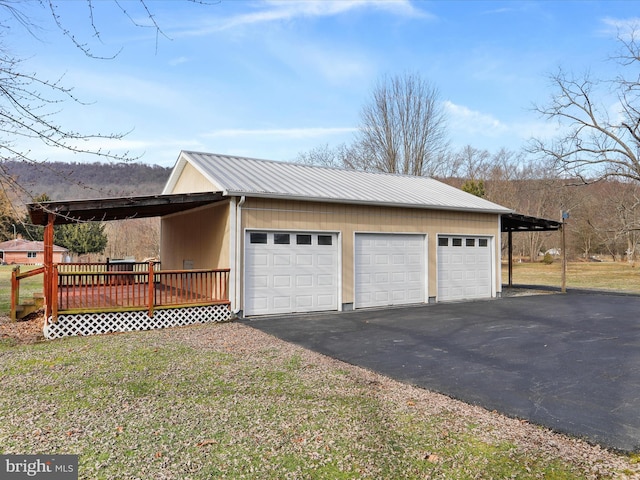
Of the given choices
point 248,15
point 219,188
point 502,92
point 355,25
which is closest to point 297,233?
point 219,188

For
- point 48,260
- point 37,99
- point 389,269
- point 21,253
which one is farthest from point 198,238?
point 21,253

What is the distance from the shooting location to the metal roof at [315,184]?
10406mm

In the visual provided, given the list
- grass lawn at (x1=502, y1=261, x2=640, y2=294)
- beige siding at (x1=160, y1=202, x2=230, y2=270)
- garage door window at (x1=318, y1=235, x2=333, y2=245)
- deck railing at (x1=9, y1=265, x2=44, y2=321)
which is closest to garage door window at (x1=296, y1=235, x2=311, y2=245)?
garage door window at (x1=318, y1=235, x2=333, y2=245)

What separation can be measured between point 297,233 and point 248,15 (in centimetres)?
579

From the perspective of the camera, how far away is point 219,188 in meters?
9.85

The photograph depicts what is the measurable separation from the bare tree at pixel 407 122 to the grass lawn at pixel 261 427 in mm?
27599

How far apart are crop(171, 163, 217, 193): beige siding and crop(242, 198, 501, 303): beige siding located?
4.86 ft

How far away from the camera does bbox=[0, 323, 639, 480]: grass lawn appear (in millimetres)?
3064

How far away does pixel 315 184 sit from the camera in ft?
39.5

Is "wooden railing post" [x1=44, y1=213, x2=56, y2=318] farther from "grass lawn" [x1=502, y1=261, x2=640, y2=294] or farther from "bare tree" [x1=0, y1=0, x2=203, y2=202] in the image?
"grass lawn" [x1=502, y1=261, x2=640, y2=294]

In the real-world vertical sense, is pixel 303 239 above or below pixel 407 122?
below

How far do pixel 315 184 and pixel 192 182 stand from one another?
12.3 ft

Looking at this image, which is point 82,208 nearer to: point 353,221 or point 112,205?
point 112,205

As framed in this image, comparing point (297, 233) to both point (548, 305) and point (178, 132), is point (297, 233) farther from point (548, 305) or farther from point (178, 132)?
point (548, 305)
